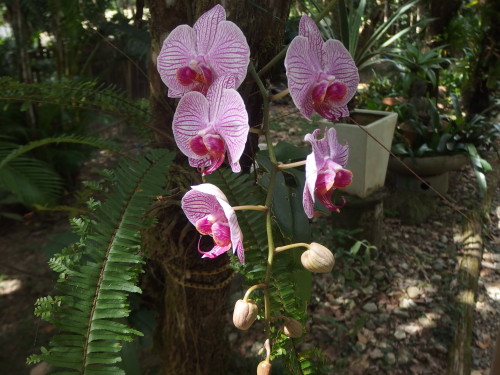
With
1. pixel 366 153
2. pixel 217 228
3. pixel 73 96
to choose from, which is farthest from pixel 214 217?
pixel 366 153

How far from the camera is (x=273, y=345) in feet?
2.03

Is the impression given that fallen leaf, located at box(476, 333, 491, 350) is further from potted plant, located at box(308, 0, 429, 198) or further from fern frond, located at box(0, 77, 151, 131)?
fern frond, located at box(0, 77, 151, 131)

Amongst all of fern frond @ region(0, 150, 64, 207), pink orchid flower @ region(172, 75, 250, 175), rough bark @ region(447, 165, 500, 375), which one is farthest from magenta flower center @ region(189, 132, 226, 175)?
fern frond @ region(0, 150, 64, 207)

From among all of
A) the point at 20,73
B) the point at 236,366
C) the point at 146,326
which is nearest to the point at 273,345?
the point at 146,326

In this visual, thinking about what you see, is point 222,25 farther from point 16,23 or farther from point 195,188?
point 16,23

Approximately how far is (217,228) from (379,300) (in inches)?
60.4

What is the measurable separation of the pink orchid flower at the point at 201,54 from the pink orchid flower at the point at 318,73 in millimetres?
63

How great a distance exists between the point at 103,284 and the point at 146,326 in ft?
1.74

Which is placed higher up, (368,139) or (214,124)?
(214,124)

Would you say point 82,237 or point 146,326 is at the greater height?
point 82,237

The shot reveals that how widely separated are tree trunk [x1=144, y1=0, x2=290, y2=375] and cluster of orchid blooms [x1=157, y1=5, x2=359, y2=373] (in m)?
0.21

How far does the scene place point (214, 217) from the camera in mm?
465

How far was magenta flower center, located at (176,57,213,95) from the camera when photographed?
51cm

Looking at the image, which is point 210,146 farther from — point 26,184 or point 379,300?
point 379,300
